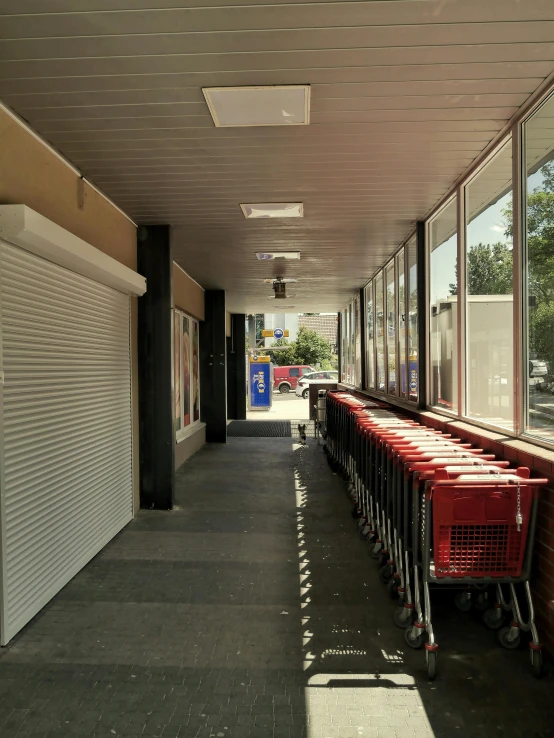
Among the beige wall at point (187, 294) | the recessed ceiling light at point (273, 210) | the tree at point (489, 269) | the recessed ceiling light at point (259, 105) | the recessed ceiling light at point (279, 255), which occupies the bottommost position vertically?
the tree at point (489, 269)

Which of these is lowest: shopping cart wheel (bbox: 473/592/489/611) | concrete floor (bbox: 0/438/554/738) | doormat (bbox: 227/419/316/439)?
doormat (bbox: 227/419/316/439)

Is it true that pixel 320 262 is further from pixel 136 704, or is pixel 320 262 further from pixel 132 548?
pixel 136 704

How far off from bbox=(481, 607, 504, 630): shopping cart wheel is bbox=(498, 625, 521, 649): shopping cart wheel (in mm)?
114

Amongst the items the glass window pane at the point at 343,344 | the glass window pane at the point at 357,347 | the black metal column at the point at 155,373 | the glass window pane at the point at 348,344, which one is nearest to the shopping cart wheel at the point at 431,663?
the black metal column at the point at 155,373

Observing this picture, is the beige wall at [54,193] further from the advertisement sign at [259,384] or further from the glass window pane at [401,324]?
the advertisement sign at [259,384]

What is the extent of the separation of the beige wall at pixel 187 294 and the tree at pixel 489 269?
4.95 metres

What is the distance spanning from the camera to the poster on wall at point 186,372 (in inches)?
390

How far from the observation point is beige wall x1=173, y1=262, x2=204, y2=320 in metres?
8.45

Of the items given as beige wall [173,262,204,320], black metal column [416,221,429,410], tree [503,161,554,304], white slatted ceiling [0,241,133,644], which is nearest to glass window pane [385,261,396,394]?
black metal column [416,221,429,410]

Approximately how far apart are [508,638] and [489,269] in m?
2.48

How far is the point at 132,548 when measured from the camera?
4.69 meters

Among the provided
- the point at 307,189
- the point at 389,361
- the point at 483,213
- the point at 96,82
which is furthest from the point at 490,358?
the point at 389,361

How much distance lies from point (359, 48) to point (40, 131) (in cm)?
212

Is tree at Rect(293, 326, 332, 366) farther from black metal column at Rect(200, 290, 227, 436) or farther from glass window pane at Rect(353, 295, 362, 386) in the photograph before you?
black metal column at Rect(200, 290, 227, 436)
